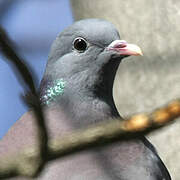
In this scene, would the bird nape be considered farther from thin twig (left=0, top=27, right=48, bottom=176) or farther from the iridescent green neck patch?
thin twig (left=0, top=27, right=48, bottom=176)

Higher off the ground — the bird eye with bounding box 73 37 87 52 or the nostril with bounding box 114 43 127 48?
the bird eye with bounding box 73 37 87 52

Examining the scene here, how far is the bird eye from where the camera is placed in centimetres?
279

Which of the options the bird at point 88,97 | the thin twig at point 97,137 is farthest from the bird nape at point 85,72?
the thin twig at point 97,137

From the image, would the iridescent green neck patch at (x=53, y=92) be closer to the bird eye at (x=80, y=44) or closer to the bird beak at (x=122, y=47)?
the bird eye at (x=80, y=44)

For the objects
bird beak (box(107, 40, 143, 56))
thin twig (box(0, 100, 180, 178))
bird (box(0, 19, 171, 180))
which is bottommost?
bird (box(0, 19, 171, 180))

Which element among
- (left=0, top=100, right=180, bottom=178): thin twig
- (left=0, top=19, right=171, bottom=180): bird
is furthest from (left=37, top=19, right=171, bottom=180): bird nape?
(left=0, top=100, right=180, bottom=178): thin twig

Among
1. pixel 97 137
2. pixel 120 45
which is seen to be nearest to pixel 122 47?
pixel 120 45

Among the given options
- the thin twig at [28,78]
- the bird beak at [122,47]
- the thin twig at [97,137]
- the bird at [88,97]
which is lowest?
the bird at [88,97]

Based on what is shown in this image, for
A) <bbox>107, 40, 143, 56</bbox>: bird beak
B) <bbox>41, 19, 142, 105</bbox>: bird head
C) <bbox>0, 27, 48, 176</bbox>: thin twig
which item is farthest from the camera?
<bbox>41, 19, 142, 105</bbox>: bird head

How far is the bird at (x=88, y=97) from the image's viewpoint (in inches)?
93.9

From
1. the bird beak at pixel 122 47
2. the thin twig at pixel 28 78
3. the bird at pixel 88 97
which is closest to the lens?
the thin twig at pixel 28 78

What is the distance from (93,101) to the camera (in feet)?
9.27

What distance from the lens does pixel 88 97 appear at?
2836mm

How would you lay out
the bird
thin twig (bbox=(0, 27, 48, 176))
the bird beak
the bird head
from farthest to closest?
the bird head → the bird beak → the bird → thin twig (bbox=(0, 27, 48, 176))
